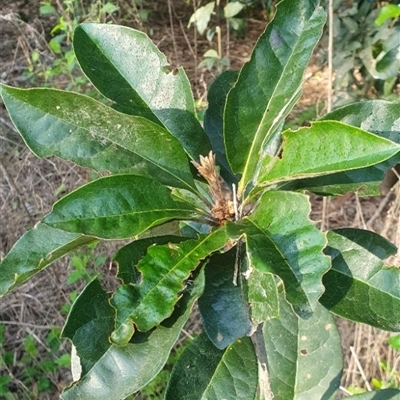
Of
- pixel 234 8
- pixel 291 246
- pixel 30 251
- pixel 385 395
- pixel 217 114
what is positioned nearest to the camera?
pixel 291 246

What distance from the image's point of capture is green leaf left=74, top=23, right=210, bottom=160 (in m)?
0.79

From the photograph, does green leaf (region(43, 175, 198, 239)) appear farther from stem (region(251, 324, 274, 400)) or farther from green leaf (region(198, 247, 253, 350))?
stem (region(251, 324, 274, 400))

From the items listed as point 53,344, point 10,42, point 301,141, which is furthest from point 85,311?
point 10,42

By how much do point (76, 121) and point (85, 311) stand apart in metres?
0.24

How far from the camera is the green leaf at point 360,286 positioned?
29.3 inches

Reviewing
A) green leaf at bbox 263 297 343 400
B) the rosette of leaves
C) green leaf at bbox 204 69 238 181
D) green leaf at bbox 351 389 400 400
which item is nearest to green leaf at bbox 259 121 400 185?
the rosette of leaves

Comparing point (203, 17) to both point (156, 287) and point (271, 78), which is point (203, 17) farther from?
point (156, 287)

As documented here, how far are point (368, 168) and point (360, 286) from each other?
16 cm

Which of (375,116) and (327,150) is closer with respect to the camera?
(327,150)

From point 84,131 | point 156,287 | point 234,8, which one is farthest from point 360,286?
point 234,8

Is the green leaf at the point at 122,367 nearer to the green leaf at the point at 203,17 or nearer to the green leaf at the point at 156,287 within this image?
the green leaf at the point at 156,287

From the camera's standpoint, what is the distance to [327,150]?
2.05ft

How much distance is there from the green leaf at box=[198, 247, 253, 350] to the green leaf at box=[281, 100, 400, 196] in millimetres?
154

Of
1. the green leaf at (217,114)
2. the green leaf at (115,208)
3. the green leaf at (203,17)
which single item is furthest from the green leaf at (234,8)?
the green leaf at (115,208)
